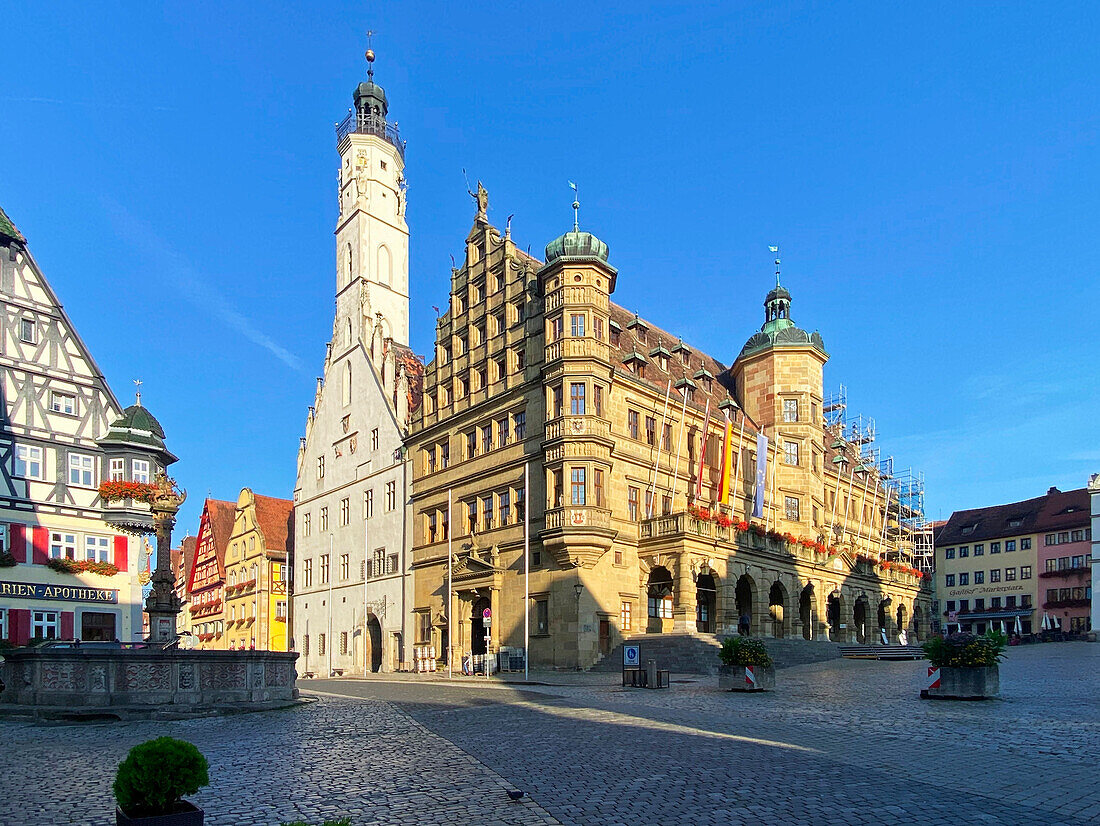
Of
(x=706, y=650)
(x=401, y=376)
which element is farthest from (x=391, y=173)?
(x=706, y=650)

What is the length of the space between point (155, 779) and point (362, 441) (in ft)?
177

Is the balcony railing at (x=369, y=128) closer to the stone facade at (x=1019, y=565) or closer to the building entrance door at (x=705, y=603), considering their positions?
the building entrance door at (x=705, y=603)

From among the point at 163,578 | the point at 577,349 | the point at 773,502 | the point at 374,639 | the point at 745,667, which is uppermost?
the point at 577,349

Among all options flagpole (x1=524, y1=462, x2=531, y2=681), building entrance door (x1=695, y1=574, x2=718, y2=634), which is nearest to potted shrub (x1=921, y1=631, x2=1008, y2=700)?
flagpole (x1=524, y1=462, x2=531, y2=681)

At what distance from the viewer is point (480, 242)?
51.5 m

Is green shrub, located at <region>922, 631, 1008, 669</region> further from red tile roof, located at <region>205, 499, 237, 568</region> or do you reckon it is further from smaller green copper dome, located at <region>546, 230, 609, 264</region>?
red tile roof, located at <region>205, 499, 237, 568</region>

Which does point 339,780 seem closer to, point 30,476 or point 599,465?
point 599,465

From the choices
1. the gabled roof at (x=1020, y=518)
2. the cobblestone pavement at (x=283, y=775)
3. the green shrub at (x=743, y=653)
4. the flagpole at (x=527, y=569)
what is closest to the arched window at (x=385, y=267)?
the flagpole at (x=527, y=569)

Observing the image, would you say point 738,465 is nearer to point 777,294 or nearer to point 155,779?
point 777,294

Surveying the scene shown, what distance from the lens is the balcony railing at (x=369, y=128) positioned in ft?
227

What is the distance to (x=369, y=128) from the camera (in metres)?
69.2

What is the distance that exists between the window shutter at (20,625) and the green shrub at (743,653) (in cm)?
3119

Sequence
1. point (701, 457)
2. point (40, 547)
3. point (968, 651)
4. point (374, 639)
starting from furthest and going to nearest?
point (374, 639) → point (701, 457) → point (40, 547) → point (968, 651)

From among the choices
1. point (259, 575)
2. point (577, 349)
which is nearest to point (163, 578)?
point (577, 349)
